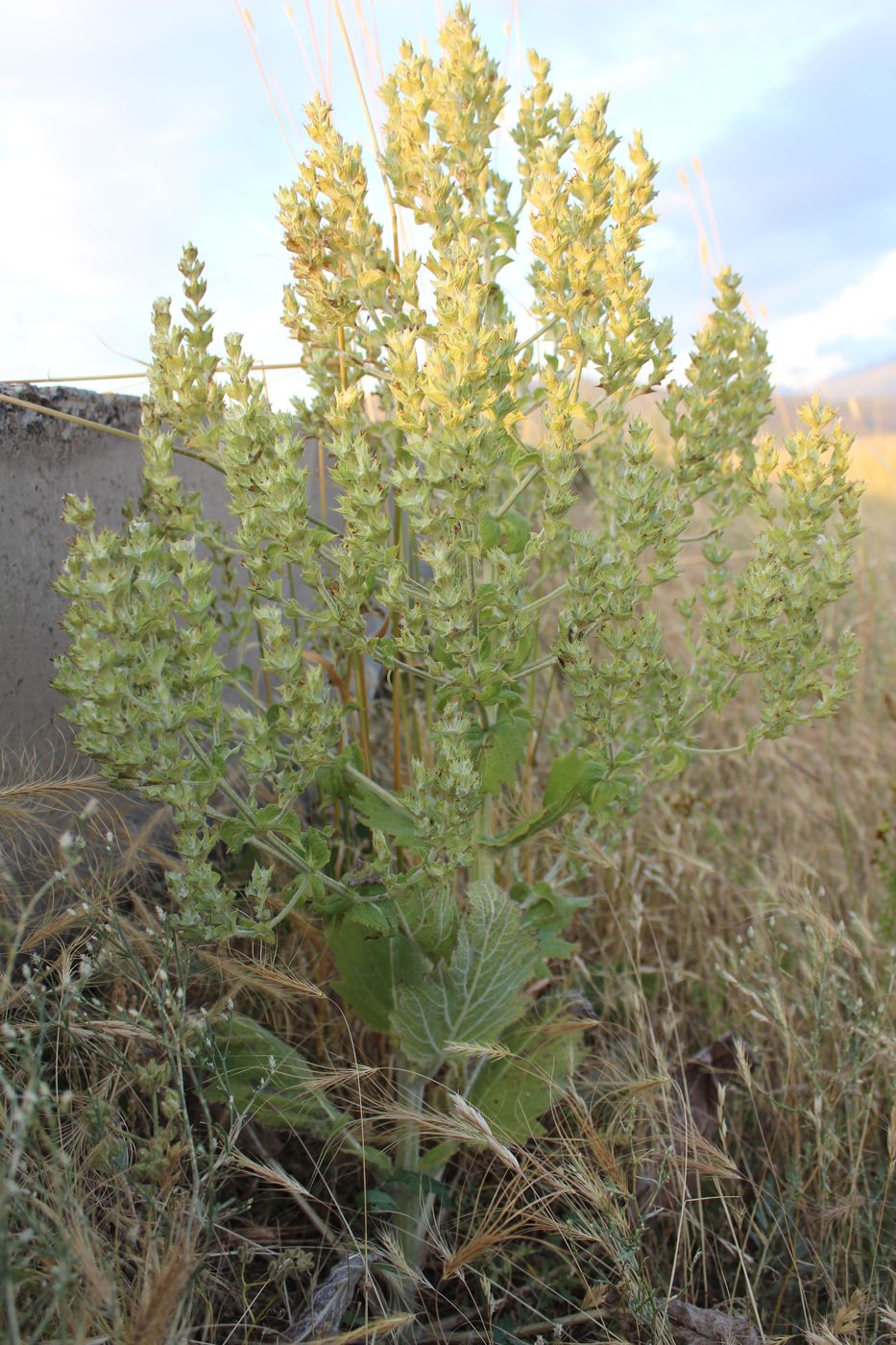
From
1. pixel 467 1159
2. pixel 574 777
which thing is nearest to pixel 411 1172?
pixel 467 1159

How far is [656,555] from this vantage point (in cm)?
167

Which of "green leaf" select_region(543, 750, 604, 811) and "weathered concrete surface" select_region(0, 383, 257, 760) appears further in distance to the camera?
"weathered concrete surface" select_region(0, 383, 257, 760)

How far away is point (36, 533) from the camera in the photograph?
6.29ft

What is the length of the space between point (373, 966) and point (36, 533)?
1076 mm

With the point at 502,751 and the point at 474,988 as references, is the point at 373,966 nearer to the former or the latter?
the point at 474,988

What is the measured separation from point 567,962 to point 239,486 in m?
1.55

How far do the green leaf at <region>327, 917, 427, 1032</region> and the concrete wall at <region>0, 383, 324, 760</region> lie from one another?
27.9 inches

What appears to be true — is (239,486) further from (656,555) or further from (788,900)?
(788,900)

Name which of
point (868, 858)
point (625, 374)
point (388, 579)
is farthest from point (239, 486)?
point (868, 858)

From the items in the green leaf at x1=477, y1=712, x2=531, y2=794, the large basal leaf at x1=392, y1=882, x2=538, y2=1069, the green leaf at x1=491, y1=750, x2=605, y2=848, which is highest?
the green leaf at x1=477, y1=712, x2=531, y2=794

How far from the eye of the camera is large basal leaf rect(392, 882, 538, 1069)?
1623 mm

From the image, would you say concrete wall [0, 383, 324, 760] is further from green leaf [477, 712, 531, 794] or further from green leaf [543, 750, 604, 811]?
green leaf [543, 750, 604, 811]

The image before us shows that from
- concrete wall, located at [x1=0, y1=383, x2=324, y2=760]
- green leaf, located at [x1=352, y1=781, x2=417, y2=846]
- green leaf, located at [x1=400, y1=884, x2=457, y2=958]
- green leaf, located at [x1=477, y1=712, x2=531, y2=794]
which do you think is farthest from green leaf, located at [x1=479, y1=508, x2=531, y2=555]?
concrete wall, located at [x1=0, y1=383, x2=324, y2=760]

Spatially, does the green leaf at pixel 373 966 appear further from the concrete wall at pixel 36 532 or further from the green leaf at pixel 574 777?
the concrete wall at pixel 36 532
